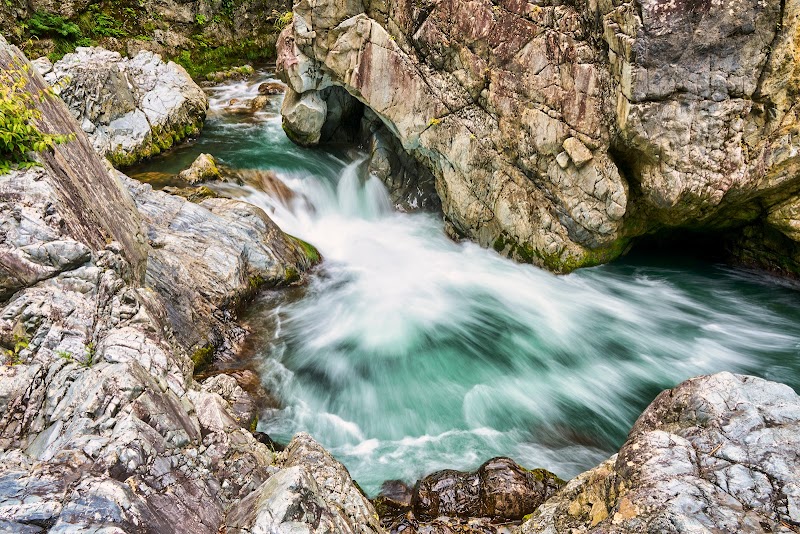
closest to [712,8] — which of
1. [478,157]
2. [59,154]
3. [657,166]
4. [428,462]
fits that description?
[657,166]

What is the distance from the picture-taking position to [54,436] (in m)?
3.43

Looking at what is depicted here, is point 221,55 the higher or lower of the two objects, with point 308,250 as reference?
higher

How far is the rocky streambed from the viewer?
3.49m

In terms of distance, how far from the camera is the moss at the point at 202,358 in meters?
8.17

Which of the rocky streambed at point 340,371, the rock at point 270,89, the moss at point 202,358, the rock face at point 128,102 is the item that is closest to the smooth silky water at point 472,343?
the rocky streambed at point 340,371

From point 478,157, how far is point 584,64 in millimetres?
3031

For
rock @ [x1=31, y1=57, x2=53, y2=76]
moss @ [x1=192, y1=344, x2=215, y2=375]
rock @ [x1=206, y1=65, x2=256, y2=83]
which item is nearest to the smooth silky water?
moss @ [x1=192, y1=344, x2=215, y2=375]

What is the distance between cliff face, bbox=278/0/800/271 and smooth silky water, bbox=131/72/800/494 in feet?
4.33

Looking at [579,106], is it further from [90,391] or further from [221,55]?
[221,55]

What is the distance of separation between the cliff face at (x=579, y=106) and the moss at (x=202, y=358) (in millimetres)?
7195

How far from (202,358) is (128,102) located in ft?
34.6

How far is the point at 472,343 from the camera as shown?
389 inches

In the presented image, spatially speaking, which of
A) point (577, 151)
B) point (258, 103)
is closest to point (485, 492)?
point (577, 151)

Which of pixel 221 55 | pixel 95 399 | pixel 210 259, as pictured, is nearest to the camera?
pixel 95 399
